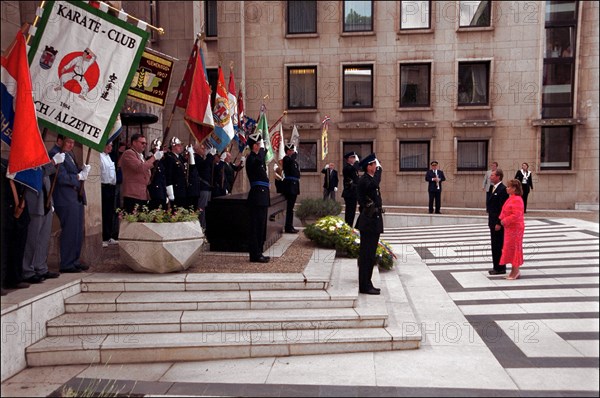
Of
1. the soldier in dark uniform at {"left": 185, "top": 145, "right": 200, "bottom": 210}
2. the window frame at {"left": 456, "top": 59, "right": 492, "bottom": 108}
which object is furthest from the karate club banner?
the window frame at {"left": 456, "top": 59, "right": 492, "bottom": 108}

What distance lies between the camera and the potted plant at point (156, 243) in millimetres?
6953

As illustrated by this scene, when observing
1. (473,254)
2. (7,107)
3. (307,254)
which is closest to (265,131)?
(307,254)

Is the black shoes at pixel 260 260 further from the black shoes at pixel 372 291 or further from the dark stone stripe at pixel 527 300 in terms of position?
the dark stone stripe at pixel 527 300

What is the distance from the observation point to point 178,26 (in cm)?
1795

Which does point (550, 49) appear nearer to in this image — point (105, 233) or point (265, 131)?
point (265, 131)

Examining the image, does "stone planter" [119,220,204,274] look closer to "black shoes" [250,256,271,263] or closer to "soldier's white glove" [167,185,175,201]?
"black shoes" [250,256,271,263]

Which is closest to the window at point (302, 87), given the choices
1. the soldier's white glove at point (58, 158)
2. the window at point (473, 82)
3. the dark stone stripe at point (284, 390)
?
the window at point (473, 82)

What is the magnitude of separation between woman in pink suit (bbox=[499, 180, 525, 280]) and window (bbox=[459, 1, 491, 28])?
52.2 ft

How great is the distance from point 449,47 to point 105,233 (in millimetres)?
18107

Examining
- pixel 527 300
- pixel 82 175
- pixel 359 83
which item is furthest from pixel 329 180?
pixel 82 175

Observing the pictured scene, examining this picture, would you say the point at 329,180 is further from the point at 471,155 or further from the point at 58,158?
the point at 58,158

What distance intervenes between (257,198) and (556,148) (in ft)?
62.4

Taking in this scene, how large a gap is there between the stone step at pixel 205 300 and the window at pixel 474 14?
63.3 ft

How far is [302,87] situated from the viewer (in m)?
23.2
